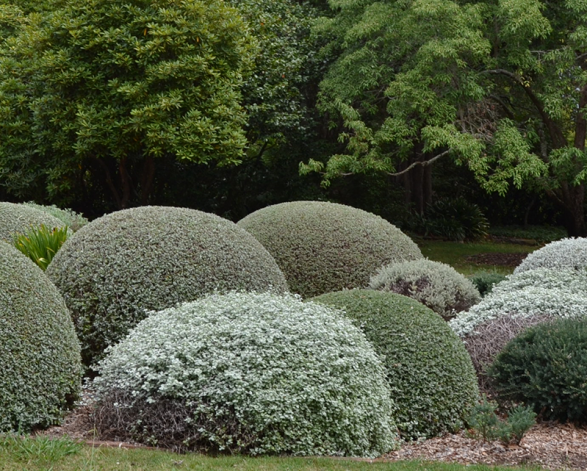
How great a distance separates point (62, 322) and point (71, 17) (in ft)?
37.0

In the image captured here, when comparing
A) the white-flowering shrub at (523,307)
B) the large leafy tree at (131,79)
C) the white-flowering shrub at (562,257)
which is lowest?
the white-flowering shrub at (523,307)

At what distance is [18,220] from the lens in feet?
33.2

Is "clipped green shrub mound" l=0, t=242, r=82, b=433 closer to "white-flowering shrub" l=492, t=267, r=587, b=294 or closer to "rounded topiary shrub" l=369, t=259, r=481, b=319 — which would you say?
"rounded topiary shrub" l=369, t=259, r=481, b=319

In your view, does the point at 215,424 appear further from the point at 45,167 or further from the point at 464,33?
the point at 45,167

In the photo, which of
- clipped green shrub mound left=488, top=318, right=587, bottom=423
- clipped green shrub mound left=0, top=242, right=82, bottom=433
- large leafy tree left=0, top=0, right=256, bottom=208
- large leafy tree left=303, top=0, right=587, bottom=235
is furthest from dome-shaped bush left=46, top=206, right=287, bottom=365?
large leafy tree left=303, top=0, right=587, bottom=235

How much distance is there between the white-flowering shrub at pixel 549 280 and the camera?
27.0 ft

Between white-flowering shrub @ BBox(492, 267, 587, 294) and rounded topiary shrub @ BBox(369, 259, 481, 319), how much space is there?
437mm

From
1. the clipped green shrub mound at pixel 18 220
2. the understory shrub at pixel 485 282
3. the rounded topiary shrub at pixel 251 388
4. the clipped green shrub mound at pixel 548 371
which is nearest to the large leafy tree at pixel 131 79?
the clipped green shrub mound at pixel 18 220

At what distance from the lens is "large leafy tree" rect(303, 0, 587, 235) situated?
1434cm

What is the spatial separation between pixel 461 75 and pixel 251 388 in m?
11.8

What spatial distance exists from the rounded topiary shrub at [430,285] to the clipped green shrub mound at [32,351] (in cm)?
394

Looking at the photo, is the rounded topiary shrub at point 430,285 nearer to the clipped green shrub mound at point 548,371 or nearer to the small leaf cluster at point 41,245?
the clipped green shrub mound at point 548,371

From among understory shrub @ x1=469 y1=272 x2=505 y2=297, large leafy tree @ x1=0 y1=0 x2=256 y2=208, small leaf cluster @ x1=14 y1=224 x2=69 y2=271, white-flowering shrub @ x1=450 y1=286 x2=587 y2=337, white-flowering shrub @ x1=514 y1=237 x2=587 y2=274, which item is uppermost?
large leafy tree @ x1=0 y1=0 x2=256 y2=208

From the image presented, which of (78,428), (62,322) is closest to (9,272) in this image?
(62,322)
